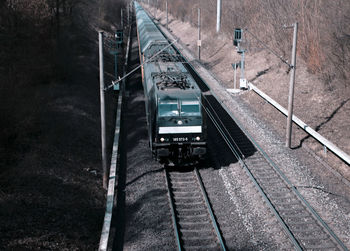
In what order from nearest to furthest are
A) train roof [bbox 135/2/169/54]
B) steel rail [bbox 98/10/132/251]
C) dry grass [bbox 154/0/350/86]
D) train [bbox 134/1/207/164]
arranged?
steel rail [bbox 98/10/132/251], train [bbox 134/1/207/164], dry grass [bbox 154/0/350/86], train roof [bbox 135/2/169/54]

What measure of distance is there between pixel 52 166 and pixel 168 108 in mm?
4753

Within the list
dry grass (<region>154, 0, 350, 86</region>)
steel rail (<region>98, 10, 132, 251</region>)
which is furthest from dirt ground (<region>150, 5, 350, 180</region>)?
steel rail (<region>98, 10, 132, 251</region>)

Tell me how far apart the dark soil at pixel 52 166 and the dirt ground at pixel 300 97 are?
9.01 m

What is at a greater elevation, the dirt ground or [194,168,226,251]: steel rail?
the dirt ground

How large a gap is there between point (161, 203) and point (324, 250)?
5.11 meters

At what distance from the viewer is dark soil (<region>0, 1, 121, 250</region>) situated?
11000mm

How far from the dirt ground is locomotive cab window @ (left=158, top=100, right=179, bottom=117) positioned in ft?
A: 21.2

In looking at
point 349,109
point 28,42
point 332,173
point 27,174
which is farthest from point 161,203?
point 28,42

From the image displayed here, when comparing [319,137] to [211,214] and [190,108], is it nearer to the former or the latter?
[190,108]

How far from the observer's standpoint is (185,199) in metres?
13.6

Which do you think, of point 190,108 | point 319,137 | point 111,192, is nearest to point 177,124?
point 190,108

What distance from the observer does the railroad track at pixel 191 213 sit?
1102cm

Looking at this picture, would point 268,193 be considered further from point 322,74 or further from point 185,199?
point 322,74

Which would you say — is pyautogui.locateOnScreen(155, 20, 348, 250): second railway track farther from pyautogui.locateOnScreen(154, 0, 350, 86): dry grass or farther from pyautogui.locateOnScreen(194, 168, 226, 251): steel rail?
pyautogui.locateOnScreen(154, 0, 350, 86): dry grass
